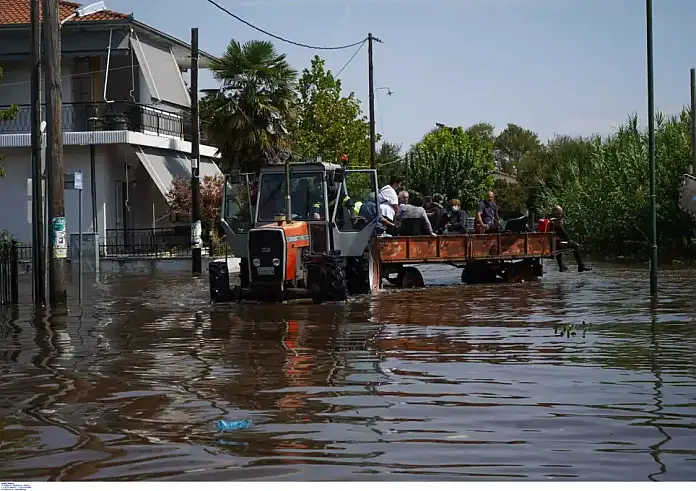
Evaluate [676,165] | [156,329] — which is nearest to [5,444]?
[156,329]

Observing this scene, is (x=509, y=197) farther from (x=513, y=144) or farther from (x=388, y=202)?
(x=388, y=202)

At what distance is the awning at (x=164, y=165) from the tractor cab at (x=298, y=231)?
633 inches

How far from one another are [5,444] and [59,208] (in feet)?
38.9

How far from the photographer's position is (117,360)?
12.3 meters

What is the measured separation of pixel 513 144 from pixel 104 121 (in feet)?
310

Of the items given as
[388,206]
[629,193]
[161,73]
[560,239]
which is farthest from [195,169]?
[629,193]

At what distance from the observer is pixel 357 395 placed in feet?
31.1

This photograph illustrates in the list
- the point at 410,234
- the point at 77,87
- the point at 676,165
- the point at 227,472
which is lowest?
the point at 227,472

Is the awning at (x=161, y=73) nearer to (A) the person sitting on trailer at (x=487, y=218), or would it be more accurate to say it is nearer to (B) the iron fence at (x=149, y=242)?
(B) the iron fence at (x=149, y=242)

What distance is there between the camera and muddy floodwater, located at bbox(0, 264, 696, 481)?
275 inches

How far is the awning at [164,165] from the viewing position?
37.4m

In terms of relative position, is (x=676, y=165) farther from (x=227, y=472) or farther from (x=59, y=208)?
(x=227, y=472)

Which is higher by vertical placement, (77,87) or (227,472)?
(77,87)

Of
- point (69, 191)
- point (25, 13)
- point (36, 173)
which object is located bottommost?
point (36, 173)
